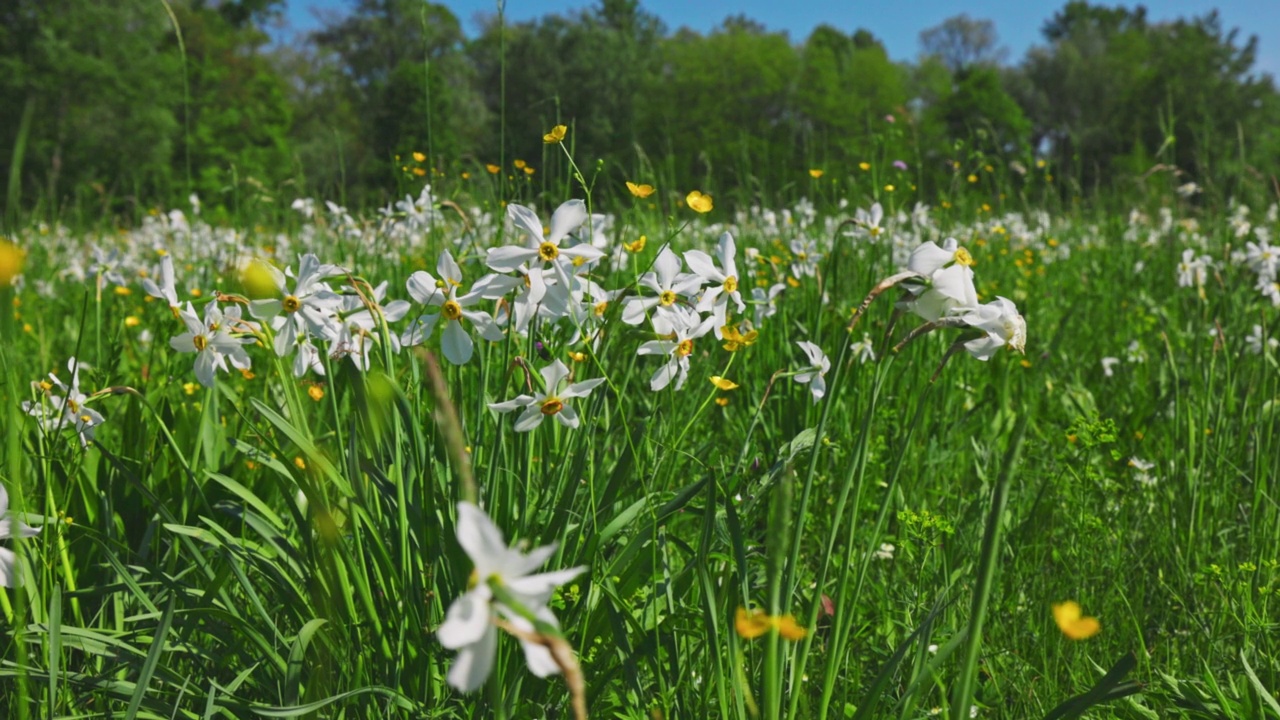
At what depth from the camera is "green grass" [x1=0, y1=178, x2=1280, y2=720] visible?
48.2 inches

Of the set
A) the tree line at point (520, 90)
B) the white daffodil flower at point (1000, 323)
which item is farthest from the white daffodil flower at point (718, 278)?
the tree line at point (520, 90)

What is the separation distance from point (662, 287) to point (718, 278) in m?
0.11

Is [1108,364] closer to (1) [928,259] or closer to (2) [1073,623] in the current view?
(1) [928,259]

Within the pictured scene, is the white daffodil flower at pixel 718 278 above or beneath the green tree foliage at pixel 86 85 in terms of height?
beneath

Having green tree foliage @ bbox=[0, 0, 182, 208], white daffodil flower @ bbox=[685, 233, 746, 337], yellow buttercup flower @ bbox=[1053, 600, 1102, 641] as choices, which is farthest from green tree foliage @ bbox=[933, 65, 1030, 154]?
yellow buttercup flower @ bbox=[1053, 600, 1102, 641]

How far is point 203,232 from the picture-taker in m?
6.53

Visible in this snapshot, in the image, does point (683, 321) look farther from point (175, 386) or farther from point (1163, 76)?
point (1163, 76)

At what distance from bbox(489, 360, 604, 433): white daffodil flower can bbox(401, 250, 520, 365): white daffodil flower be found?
0.33 feet

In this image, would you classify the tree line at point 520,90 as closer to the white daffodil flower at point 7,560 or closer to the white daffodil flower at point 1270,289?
the white daffodil flower at point 1270,289

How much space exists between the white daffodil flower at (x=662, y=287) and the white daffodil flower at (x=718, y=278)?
2cm

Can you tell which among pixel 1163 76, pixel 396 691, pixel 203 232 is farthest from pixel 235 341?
pixel 1163 76

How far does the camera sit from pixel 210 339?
1.51m

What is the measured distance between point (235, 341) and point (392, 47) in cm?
5321

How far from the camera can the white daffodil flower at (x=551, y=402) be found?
1.26 metres
